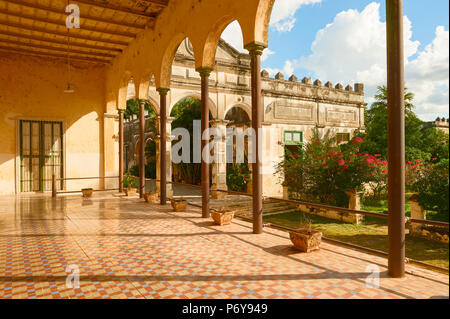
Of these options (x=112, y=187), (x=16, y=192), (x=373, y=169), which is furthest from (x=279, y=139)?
(x=16, y=192)

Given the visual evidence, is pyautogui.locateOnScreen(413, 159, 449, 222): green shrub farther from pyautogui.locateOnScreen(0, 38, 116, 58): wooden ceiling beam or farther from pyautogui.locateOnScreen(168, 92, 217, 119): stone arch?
pyautogui.locateOnScreen(0, 38, 116, 58): wooden ceiling beam

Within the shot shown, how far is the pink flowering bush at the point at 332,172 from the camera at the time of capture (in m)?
11.8

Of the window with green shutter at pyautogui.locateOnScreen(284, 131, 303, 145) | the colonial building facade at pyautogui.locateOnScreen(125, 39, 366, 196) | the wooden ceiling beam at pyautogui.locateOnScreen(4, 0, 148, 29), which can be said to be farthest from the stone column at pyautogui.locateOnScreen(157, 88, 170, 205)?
the window with green shutter at pyautogui.locateOnScreen(284, 131, 303, 145)

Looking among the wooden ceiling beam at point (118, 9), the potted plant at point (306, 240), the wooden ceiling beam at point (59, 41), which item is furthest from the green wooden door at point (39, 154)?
the potted plant at point (306, 240)

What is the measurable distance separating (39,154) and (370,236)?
13.0 m

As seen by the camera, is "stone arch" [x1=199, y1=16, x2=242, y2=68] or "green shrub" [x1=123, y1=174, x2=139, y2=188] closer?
"stone arch" [x1=199, y1=16, x2=242, y2=68]

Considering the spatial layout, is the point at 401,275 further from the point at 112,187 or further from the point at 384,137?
the point at 384,137

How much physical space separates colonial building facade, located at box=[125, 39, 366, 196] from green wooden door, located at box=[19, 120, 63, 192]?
364cm

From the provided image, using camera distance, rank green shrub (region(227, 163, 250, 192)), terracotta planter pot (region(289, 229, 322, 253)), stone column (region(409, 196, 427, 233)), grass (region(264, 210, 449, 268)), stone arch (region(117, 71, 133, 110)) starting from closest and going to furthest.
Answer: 1. terracotta planter pot (region(289, 229, 322, 253))
2. grass (region(264, 210, 449, 268))
3. stone column (region(409, 196, 427, 233))
4. stone arch (region(117, 71, 133, 110))
5. green shrub (region(227, 163, 250, 192))

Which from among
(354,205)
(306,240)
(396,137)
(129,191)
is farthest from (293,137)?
(396,137)

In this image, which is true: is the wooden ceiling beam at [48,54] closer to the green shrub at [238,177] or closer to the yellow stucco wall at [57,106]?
the yellow stucco wall at [57,106]

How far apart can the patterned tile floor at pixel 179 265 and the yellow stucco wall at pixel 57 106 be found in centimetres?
681

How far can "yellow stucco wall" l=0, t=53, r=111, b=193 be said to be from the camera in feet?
41.3

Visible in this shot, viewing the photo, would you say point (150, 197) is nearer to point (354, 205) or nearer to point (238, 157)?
point (354, 205)
